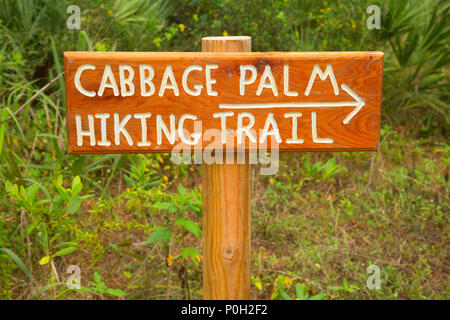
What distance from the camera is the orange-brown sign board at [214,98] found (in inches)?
60.9

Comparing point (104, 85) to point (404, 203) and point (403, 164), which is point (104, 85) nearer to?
point (404, 203)

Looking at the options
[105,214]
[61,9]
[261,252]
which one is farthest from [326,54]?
[61,9]

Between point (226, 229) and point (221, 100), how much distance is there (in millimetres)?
397

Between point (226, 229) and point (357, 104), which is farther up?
point (357, 104)

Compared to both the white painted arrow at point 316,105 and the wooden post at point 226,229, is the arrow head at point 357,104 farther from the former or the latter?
the wooden post at point 226,229

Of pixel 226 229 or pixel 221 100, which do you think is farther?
pixel 226 229

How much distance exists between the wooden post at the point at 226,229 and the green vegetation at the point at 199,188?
1.20 feet

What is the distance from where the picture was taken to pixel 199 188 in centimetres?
330

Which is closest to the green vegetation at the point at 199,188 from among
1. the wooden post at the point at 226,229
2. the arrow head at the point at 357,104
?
the wooden post at the point at 226,229

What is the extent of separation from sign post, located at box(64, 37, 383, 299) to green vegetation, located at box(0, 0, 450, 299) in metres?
0.59

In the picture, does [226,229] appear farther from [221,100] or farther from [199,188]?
[199,188]

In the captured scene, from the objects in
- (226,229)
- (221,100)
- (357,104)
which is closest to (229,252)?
(226,229)

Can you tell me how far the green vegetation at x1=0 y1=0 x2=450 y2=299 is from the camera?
2408 millimetres

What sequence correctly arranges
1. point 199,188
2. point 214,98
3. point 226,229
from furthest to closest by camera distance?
1. point 199,188
2. point 226,229
3. point 214,98
